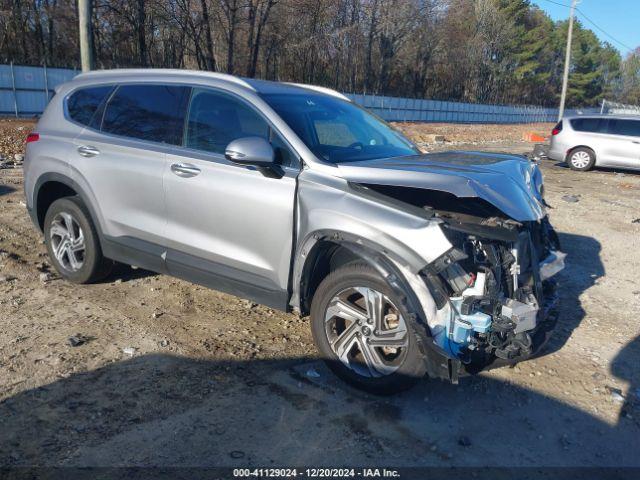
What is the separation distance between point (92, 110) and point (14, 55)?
3871 centimetres

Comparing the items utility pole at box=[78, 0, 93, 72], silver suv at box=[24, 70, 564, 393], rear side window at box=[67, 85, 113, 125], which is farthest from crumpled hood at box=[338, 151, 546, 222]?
utility pole at box=[78, 0, 93, 72]

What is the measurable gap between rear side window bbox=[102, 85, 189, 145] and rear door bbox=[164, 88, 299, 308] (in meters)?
0.14

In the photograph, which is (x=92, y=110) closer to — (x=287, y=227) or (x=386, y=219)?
(x=287, y=227)

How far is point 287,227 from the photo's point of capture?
378cm

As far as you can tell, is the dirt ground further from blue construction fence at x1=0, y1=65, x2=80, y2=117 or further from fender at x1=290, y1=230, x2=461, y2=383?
blue construction fence at x1=0, y1=65, x2=80, y2=117

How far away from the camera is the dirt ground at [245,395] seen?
122 inches

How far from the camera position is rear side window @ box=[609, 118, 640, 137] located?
15.9 metres

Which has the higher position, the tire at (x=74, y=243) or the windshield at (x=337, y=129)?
the windshield at (x=337, y=129)

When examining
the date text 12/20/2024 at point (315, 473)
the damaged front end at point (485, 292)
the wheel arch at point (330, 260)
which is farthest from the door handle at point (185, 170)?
the date text 12/20/2024 at point (315, 473)

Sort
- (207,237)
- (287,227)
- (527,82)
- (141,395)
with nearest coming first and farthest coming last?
(141,395)
(287,227)
(207,237)
(527,82)

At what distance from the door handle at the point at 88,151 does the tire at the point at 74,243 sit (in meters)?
0.47

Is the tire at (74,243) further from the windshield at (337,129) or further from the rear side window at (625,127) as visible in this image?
the rear side window at (625,127)

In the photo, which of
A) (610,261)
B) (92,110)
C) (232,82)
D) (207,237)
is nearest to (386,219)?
(207,237)

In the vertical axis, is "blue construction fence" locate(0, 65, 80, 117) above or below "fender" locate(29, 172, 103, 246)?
above
